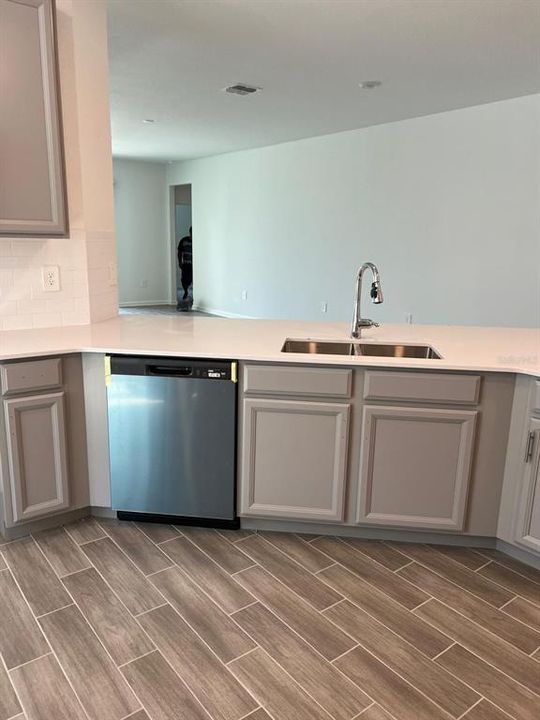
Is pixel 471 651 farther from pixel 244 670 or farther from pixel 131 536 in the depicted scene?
pixel 131 536

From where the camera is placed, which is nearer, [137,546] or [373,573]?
[373,573]

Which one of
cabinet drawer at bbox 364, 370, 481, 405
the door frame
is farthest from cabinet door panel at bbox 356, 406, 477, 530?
the door frame

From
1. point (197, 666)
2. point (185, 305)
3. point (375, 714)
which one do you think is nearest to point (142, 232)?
point (185, 305)

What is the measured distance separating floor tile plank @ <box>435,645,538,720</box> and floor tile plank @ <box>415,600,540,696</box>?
3 cm

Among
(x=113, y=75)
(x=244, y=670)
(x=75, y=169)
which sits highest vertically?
(x=113, y=75)

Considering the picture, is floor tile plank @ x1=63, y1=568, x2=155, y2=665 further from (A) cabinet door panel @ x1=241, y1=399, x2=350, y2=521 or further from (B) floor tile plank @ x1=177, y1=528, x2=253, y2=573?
(A) cabinet door panel @ x1=241, y1=399, x2=350, y2=521

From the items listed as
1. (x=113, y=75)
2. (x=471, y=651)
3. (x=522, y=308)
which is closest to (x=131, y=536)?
(x=471, y=651)

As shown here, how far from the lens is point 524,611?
198 centimetres

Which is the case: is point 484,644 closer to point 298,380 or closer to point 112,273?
point 298,380

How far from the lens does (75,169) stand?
2.73 m

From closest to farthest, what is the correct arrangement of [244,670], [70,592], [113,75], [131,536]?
[244,670] → [70,592] → [131,536] → [113,75]

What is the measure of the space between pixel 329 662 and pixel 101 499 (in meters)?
1.32

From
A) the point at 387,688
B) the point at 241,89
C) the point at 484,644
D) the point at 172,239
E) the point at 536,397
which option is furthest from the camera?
the point at 172,239

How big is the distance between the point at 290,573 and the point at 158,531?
0.68m
